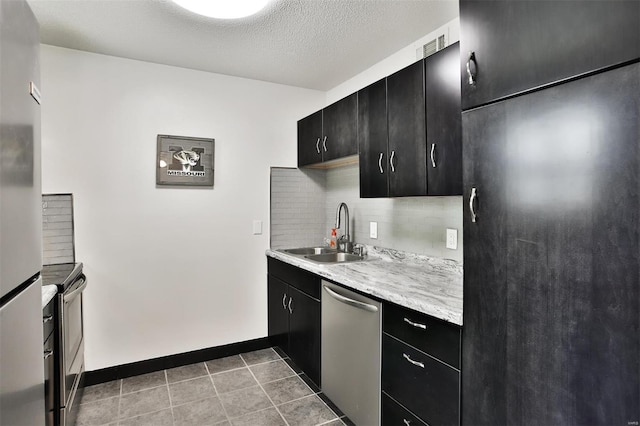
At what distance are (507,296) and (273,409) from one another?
183 cm

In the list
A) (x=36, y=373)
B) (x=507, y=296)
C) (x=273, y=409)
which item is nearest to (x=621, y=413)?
(x=507, y=296)

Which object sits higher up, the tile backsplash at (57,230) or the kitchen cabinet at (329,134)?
the kitchen cabinet at (329,134)

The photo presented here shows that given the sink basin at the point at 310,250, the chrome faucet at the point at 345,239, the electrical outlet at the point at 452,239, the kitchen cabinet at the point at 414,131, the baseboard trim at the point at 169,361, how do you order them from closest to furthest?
1. the kitchen cabinet at the point at 414,131
2. the electrical outlet at the point at 452,239
3. the baseboard trim at the point at 169,361
4. the chrome faucet at the point at 345,239
5. the sink basin at the point at 310,250

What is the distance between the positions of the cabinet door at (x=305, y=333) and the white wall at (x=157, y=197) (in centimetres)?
61

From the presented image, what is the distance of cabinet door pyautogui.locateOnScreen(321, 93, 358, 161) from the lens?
8.61ft

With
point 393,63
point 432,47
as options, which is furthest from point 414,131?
point 393,63

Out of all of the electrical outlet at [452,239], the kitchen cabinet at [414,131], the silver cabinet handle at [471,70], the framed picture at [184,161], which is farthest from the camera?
the framed picture at [184,161]

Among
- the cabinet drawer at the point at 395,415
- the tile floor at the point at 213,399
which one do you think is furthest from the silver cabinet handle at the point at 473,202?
the tile floor at the point at 213,399

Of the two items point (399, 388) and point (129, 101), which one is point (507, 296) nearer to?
point (399, 388)

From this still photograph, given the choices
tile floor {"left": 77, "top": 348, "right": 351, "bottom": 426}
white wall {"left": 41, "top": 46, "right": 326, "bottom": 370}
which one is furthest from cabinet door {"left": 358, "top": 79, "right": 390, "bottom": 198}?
tile floor {"left": 77, "top": 348, "right": 351, "bottom": 426}

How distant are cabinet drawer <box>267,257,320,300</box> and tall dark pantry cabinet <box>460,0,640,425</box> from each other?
130 cm

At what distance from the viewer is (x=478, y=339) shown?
1.28 m

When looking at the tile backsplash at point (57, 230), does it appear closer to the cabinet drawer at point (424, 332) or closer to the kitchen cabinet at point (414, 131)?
the kitchen cabinet at point (414, 131)

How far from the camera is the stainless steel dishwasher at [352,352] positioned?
1.90 meters
